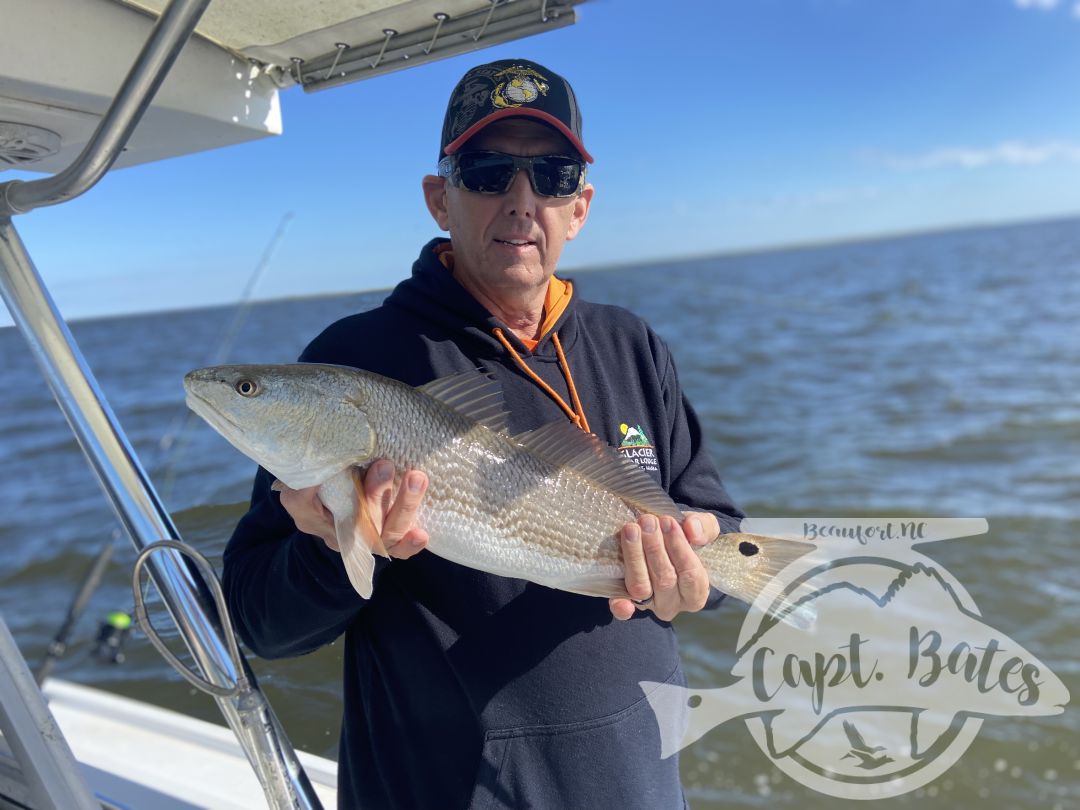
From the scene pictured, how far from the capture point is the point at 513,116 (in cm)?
214

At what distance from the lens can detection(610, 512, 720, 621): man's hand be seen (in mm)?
1981

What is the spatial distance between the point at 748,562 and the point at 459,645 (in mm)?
909

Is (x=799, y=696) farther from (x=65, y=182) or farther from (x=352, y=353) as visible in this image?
(x=65, y=182)

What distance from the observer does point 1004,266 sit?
44.8m

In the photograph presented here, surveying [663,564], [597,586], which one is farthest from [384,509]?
[663,564]

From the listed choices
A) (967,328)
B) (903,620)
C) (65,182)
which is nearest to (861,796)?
(903,620)

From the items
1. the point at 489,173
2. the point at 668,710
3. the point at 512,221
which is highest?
the point at 489,173

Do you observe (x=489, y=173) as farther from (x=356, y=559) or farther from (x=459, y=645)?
(x=459, y=645)

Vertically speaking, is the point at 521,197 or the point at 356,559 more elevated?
the point at 521,197

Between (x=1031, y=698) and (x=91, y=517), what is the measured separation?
426 inches

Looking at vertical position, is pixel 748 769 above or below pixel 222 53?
below

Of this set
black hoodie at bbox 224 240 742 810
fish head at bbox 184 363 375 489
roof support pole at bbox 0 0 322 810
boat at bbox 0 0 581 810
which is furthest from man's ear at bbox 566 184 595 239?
roof support pole at bbox 0 0 322 810

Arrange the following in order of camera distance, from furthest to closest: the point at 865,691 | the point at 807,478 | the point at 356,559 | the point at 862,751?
the point at 807,478 → the point at 865,691 → the point at 862,751 → the point at 356,559

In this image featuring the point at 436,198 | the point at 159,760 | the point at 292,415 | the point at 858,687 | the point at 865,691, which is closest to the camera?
the point at 292,415
